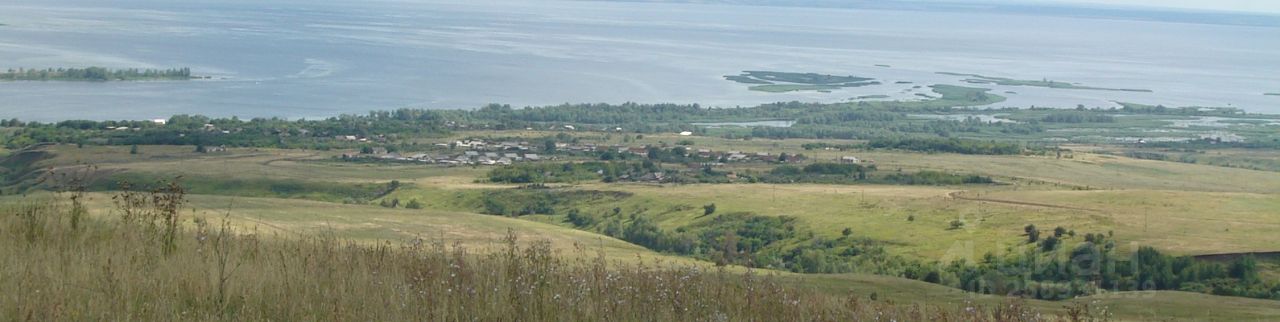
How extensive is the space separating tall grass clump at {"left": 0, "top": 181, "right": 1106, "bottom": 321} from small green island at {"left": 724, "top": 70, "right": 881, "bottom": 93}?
3459 inches

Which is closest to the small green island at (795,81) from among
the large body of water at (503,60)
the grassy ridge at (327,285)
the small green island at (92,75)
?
the large body of water at (503,60)

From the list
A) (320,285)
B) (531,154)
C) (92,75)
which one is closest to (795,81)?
(92,75)

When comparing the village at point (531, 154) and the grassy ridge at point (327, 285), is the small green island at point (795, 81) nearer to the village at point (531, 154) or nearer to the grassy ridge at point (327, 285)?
the village at point (531, 154)

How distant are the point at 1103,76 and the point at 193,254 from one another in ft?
393

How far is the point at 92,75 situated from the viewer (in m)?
78.3

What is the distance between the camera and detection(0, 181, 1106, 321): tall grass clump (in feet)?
15.4

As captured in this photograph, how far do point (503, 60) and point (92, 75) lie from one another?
3990 centimetres

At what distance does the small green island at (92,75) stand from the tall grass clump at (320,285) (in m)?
77.5

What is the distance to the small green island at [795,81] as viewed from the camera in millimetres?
96062

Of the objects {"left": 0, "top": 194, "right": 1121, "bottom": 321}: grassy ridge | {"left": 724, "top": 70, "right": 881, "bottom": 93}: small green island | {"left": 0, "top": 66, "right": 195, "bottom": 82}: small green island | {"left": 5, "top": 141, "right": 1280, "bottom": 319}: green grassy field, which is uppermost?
{"left": 724, "top": 70, "right": 881, "bottom": 93}: small green island

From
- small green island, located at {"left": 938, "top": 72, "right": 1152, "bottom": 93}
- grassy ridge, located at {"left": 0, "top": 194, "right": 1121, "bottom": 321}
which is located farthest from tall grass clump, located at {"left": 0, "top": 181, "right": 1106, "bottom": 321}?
small green island, located at {"left": 938, "top": 72, "right": 1152, "bottom": 93}

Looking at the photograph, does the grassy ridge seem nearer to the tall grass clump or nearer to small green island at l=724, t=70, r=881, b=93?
the tall grass clump

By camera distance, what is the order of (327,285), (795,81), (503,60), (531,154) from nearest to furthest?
(327,285) < (531,154) < (795,81) < (503,60)

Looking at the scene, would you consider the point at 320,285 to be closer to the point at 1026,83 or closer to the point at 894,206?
the point at 894,206
